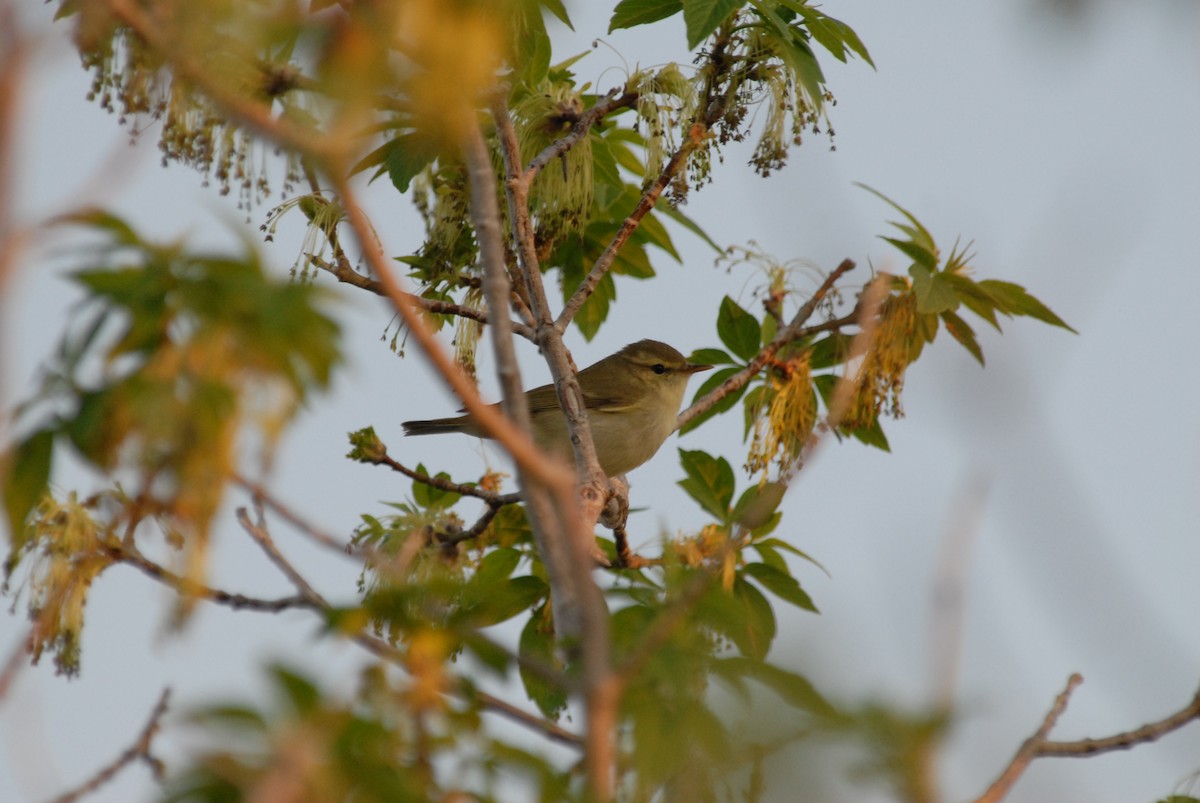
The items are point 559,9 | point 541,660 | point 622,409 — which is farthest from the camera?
point 622,409

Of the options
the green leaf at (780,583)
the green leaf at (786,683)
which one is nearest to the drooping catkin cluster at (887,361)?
the green leaf at (780,583)

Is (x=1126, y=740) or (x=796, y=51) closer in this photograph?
(x=1126, y=740)

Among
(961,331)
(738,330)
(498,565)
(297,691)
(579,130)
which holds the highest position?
(579,130)

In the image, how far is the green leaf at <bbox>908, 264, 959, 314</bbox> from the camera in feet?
14.5

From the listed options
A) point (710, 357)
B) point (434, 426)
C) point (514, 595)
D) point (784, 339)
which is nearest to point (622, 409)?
point (434, 426)

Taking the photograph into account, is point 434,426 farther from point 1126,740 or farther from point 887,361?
point 1126,740

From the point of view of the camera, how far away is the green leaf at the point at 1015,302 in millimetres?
4469

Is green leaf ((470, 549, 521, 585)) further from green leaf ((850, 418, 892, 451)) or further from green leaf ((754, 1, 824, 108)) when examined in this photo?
green leaf ((754, 1, 824, 108))

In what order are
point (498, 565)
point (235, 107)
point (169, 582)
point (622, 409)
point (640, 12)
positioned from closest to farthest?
point (235, 107)
point (169, 582)
point (640, 12)
point (498, 565)
point (622, 409)

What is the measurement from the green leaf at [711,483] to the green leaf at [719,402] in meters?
0.36

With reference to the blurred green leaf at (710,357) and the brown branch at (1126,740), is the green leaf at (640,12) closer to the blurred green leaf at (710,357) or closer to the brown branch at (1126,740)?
the blurred green leaf at (710,357)

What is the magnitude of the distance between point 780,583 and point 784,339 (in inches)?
37.5

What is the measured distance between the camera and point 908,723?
5.87ft

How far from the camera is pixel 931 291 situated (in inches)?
176
